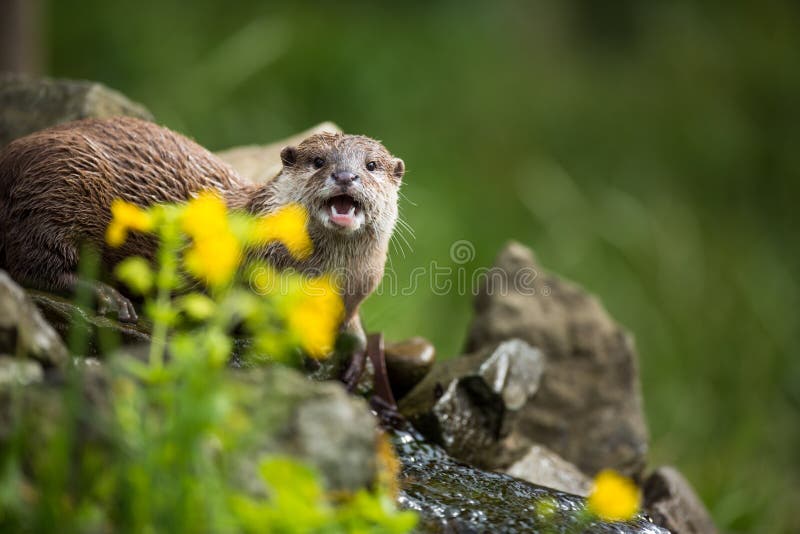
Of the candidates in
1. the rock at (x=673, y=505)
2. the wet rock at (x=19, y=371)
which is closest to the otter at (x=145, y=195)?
the wet rock at (x=19, y=371)

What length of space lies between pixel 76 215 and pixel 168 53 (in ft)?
12.6

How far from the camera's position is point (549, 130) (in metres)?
8.20

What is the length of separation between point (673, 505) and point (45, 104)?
107 inches

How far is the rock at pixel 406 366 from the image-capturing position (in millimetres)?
3188

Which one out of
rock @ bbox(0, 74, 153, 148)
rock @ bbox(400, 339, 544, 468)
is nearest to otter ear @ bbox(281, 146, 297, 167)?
rock @ bbox(400, 339, 544, 468)

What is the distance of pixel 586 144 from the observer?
321 inches

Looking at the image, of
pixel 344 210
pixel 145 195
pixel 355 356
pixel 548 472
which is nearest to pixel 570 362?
pixel 548 472

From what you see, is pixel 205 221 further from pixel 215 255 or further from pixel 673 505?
pixel 673 505

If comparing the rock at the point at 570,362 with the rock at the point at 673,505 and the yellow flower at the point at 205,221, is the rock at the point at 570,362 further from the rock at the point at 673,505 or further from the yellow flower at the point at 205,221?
the yellow flower at the point at 205,221

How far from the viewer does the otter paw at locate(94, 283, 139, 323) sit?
2.68 m

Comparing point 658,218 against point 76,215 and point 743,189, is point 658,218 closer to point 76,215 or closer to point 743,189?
point 743,189

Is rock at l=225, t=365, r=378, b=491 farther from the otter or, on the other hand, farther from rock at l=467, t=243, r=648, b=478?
rock at l=467, t=243, r=648, b=478

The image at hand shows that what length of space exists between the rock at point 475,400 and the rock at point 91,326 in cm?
90

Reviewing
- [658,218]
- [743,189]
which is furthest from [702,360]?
[743,189]
